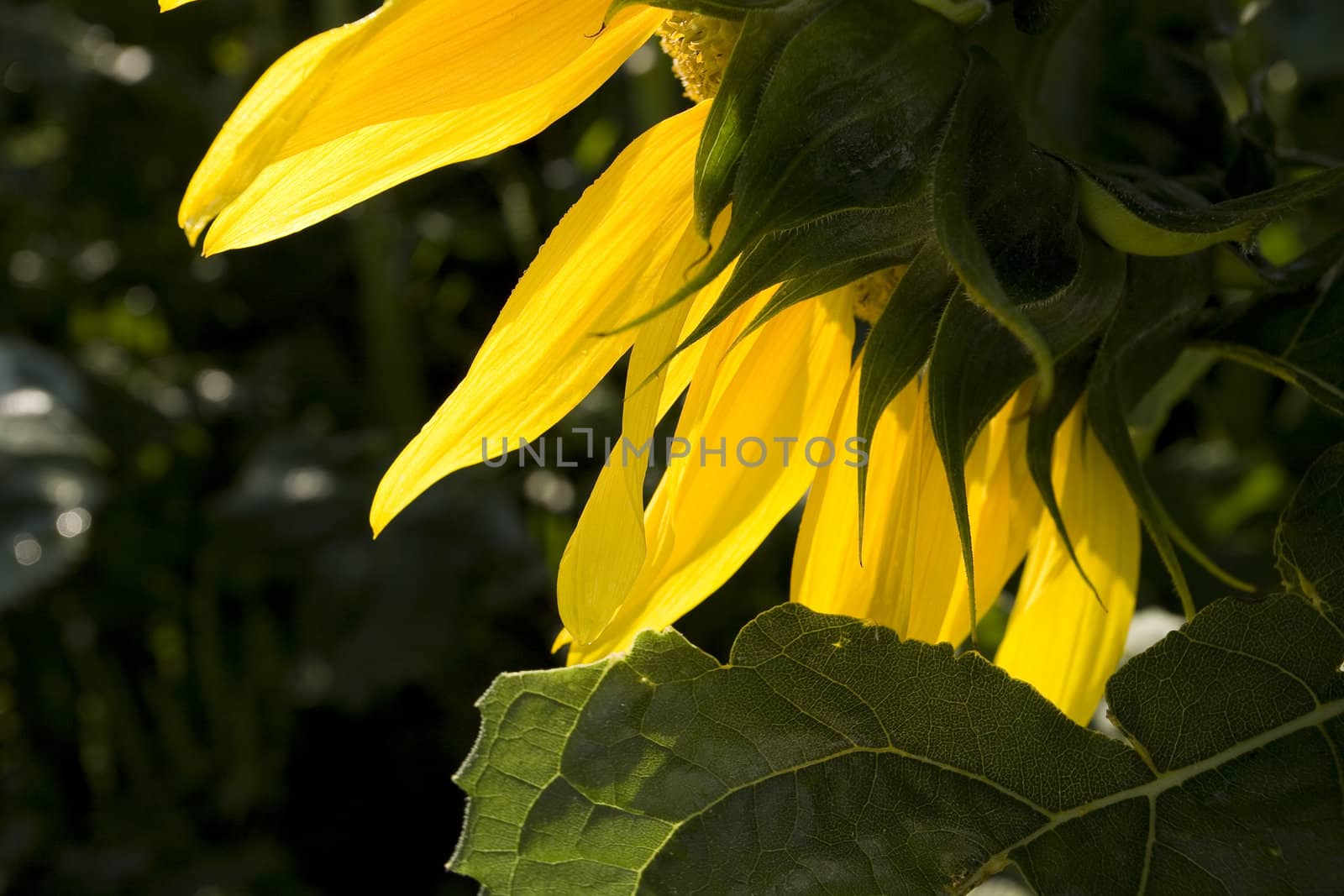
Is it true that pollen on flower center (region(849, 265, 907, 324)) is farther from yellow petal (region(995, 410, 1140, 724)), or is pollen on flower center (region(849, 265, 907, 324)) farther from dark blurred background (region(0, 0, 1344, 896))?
dark blurred background (region(0, 0, 1344, 896))

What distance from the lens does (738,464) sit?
0.72 metres

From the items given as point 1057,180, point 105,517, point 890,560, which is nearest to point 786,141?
point 1057,180

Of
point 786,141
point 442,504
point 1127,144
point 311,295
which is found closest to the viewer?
point 786,141

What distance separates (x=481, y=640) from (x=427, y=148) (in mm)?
857

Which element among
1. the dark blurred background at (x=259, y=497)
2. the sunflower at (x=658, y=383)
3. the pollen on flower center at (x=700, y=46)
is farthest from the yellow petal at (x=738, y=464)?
the dark blurred background at (x=259, y=497)

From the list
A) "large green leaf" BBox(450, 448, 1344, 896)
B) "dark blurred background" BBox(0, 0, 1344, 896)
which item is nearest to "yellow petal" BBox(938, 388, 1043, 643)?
"large green leaf" BBox(450, 448, 1344, 896)

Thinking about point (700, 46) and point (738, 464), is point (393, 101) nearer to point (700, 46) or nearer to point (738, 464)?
point (700, 46)

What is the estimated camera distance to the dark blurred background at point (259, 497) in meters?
1.38

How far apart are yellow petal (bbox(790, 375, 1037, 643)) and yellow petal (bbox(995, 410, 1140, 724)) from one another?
0.9 inches

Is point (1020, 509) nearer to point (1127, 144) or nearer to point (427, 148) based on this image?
point (1127, 144)

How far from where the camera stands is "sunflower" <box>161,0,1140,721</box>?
59 cm

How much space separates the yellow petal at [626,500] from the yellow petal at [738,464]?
0.06m

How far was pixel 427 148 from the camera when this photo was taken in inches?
24.9

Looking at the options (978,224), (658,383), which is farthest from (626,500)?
(978,224)
